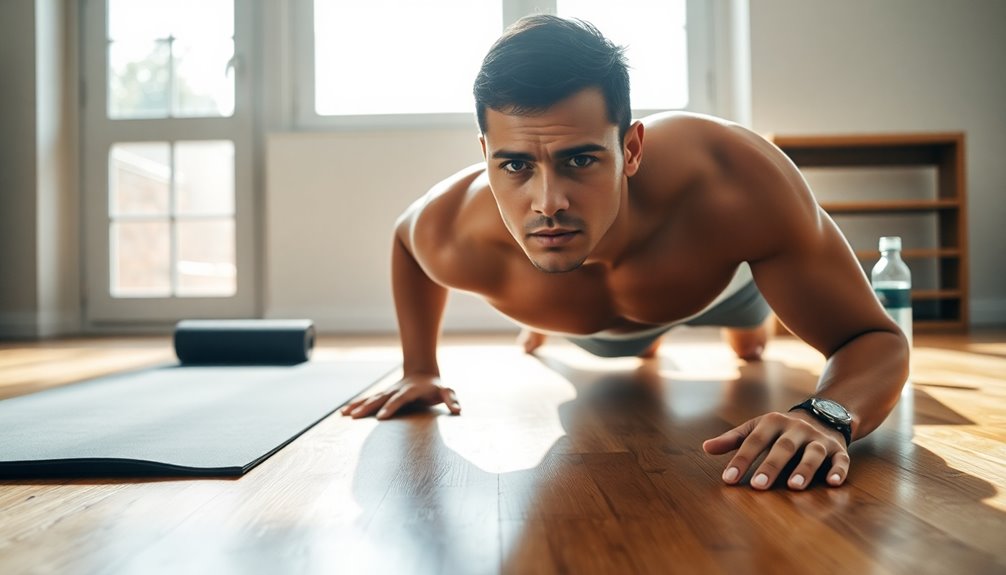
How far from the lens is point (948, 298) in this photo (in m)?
3.22

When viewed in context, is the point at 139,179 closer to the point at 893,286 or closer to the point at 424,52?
the point at 424,52

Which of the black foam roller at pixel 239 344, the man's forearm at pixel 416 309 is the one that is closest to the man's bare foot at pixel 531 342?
the black foam roller at pixel 239 344

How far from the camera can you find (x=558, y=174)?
1004 mm

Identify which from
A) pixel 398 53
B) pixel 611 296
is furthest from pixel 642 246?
pixel 398 53

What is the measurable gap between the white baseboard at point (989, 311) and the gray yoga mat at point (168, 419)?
2941 millimetres

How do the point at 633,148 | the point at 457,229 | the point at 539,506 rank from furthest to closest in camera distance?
the point at 457,229 → the point at 633,148 → the point at 539,506

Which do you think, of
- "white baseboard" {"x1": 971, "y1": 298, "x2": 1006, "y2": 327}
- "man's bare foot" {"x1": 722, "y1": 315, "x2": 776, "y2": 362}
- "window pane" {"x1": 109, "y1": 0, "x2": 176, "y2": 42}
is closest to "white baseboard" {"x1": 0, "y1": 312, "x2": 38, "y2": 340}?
"window pane" {"x1": 109, "y1": 0, "x2": 176, "y2": 42}

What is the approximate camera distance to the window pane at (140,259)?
3.73 m

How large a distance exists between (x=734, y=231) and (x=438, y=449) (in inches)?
22.0

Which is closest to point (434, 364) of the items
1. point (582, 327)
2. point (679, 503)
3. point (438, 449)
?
point (582, 327)

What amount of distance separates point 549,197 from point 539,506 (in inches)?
16.4

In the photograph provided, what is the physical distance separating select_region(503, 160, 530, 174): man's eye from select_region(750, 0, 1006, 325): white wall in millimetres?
2694

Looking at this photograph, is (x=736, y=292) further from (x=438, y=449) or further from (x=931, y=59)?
(x=931, y=59)

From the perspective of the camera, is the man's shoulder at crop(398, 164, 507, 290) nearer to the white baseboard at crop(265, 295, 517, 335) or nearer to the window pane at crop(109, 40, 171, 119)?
the white baseboard at crop(265, 295, 517, 335)
